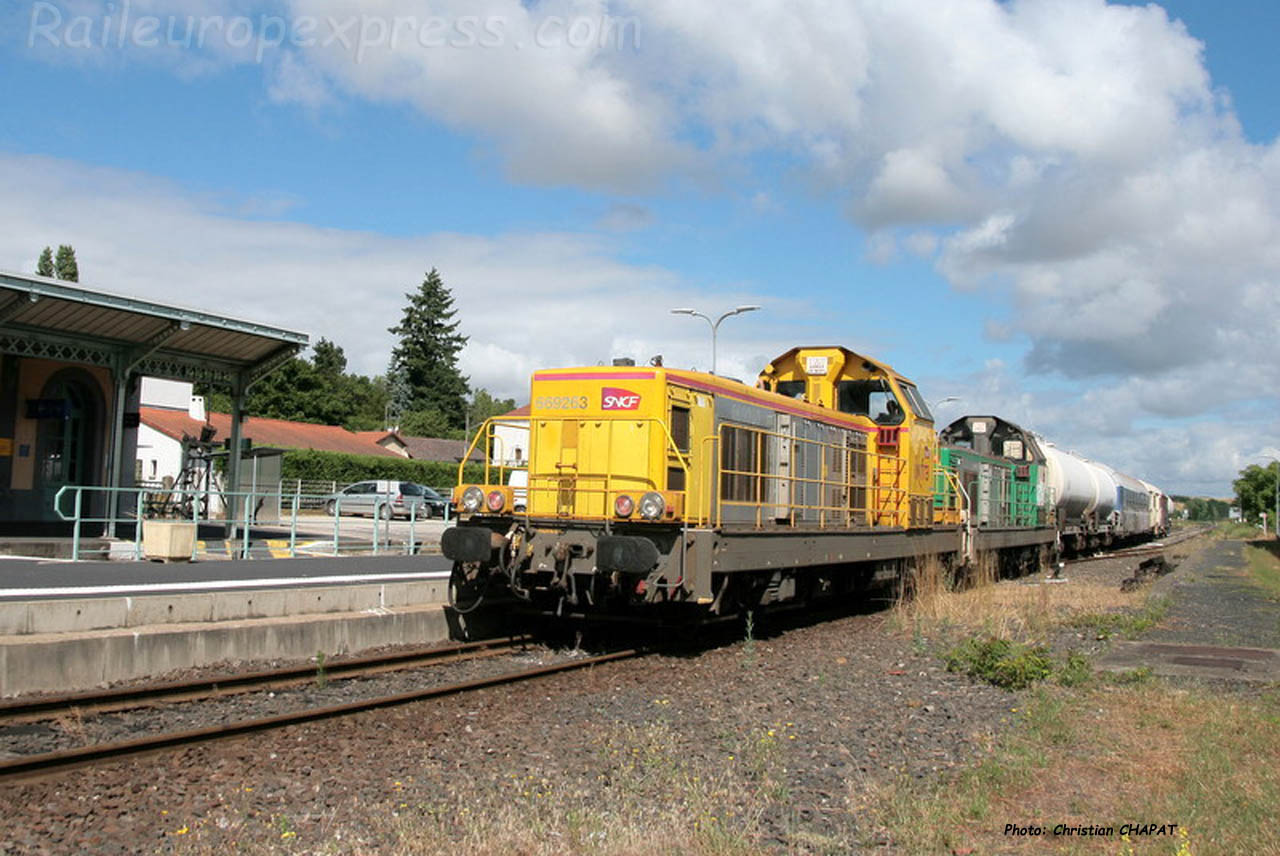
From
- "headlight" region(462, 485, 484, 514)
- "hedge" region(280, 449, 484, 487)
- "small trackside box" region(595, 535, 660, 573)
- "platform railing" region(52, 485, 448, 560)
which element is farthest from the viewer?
"hedge" region(280, 449, 484, 487)

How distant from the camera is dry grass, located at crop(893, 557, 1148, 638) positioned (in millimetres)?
12992

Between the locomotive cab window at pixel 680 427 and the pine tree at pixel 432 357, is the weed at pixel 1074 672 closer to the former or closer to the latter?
the locomotive cab window at pixel 680 427

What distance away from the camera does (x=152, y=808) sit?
221 inches

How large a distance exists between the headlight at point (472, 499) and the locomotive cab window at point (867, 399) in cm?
643

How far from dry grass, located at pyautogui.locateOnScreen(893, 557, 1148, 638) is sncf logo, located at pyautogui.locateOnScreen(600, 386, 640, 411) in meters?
4.57

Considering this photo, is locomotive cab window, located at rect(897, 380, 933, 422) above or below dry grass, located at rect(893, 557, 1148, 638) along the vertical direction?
above

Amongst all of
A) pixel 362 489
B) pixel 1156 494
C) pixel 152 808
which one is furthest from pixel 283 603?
pixel 1156 494

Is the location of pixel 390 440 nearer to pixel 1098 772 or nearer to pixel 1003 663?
pixel 1003 663

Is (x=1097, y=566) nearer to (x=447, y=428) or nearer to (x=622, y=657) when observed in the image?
(x=622, y=657)

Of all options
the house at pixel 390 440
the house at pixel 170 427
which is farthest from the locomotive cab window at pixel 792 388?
the house at pixel 390 440

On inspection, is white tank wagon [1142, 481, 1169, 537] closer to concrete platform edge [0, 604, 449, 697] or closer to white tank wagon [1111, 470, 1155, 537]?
white tank wagon [1111, 470, 1155, 537]

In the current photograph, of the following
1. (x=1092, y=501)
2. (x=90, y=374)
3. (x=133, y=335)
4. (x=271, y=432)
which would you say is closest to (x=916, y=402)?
(x=133, y=335)

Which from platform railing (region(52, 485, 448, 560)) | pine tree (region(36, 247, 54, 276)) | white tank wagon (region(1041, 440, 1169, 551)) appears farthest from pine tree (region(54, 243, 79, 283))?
white tank wagon (region(1041, 440, 1169, 551))

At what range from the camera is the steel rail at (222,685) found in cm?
773
